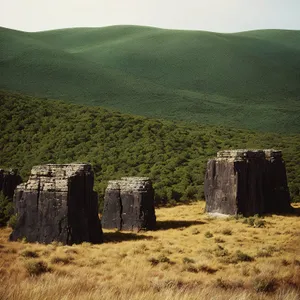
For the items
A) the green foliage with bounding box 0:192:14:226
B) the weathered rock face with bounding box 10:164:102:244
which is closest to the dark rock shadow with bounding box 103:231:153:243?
the weathered rock face with bounding box 10:164:102:244

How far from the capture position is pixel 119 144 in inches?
1585

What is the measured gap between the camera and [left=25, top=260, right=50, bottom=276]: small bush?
10602 millimetres

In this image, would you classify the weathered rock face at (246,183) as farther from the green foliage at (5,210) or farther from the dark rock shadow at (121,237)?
the green foliage at (5,210)

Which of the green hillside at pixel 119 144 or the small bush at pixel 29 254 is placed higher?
the green hillside at pixel 119 144

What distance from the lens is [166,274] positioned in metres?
10.7

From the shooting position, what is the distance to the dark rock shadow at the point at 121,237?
15.8 metres

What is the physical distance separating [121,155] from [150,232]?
20187 millimetres

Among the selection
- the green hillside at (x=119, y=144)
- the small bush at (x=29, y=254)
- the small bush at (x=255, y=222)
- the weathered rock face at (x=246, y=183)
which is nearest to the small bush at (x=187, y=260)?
the small bush at (x=29, y=254)

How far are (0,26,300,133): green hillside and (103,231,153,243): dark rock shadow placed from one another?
156 feet

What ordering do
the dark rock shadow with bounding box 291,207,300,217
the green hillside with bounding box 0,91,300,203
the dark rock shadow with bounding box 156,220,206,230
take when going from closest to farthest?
the dark rock shadow with bounding box 156,220,206,230 < the dark rock shadow with bounding box 291,207,300,217 < the green hillside with bounding box 0,91,300,203

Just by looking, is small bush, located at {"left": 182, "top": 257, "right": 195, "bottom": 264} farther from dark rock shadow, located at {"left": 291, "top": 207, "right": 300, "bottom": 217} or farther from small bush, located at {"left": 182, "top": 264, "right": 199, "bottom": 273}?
dark rock shadow, located at {"left": 291, "top": 207, "right": 300, "bottom": 217}

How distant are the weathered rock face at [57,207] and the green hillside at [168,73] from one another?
164 feet

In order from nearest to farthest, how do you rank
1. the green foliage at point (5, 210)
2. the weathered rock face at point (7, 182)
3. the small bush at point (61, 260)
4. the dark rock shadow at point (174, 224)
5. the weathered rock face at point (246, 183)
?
the small bush at point (61, 260) < the dark rock shadow at point (174, 224) < the green foliage at point (5, 210) < the weathered rock face at point (246, 183) < the weathered rock face at point (7, 182)

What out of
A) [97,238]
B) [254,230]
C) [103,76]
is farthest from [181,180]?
[103,76]
